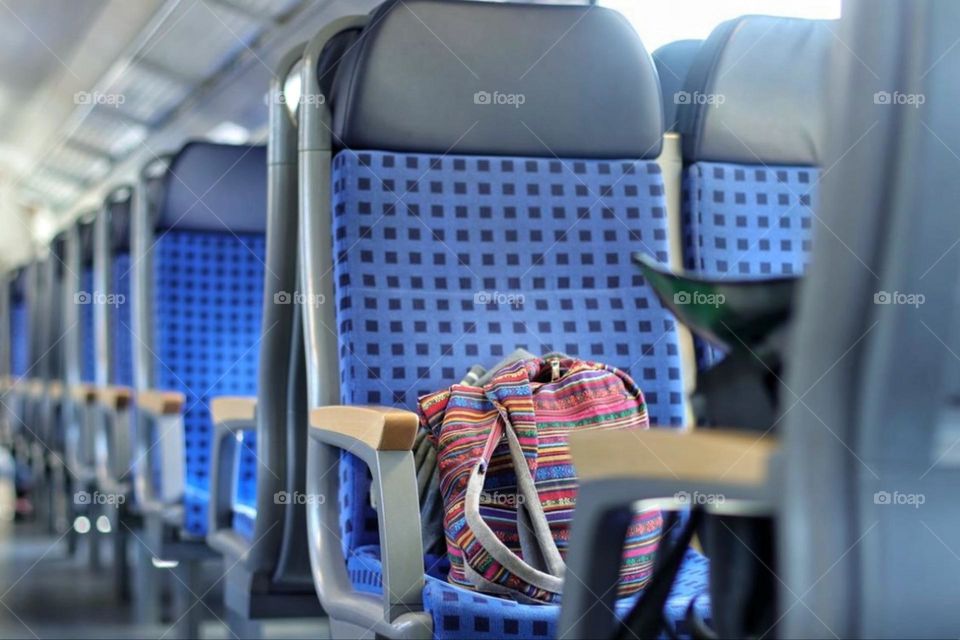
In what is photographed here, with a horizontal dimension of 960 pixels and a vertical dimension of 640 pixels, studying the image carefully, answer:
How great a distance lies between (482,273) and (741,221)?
608 mm

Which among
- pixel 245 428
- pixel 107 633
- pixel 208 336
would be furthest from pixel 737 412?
pixel 107 633

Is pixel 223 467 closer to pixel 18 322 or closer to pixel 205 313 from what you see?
pixel 205 313

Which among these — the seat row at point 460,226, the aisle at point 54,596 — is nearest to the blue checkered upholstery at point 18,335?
the aisle at point 54,596

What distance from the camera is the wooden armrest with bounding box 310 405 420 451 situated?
182cm

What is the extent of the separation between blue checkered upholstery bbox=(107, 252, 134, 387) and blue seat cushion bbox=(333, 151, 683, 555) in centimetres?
296

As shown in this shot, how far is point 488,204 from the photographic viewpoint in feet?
7.79

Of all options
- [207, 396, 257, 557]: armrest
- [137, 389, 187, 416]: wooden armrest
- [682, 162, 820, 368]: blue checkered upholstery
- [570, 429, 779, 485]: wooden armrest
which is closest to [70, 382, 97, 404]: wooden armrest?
[137, 389, 187, 416]: wooden armrest

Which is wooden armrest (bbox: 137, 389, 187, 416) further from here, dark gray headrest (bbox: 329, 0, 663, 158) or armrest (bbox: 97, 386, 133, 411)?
dark gray headrest (bbox: 329, 0, 663, 158)

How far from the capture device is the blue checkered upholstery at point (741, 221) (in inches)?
100

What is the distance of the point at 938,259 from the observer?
33.4 inches

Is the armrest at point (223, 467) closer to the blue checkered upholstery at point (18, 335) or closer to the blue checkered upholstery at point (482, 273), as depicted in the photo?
the blue checkered upholstery at point (482, 273)

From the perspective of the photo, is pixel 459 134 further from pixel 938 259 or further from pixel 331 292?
pixel 938 259

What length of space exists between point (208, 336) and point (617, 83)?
6.66 ft

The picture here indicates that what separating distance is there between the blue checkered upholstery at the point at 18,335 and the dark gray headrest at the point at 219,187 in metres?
4.64
